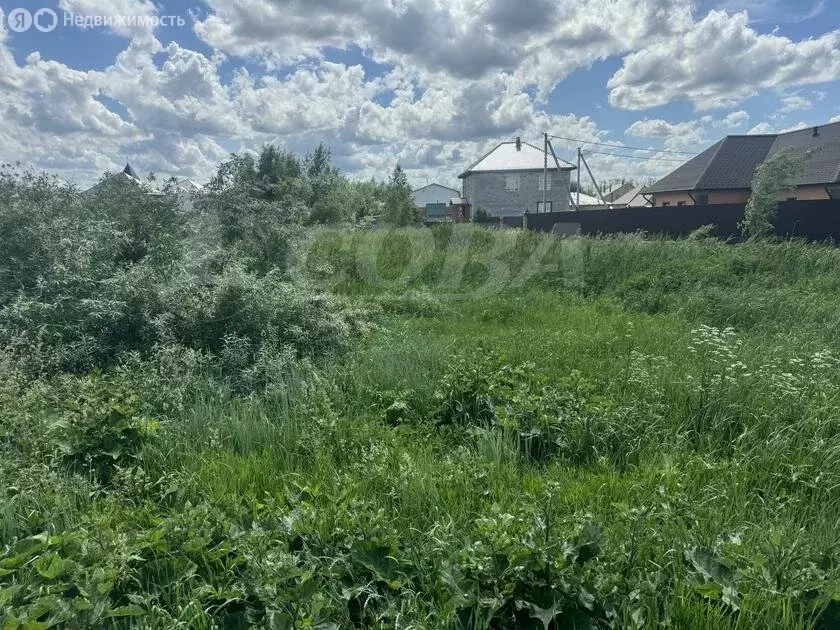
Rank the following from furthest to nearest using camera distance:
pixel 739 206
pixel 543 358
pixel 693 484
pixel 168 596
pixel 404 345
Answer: pixel 739 206 → pixel 404 345 → pixel 543 358 → pixel 693 484 → pixel 168 596

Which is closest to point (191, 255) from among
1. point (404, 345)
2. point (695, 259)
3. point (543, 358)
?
point (404, 345)

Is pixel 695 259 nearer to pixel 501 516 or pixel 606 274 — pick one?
pixel 606 274

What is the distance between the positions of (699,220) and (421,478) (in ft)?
51.7

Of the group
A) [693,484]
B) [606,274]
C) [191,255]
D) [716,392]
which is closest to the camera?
[693,484]


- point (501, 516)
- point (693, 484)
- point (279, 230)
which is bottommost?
point (693, 484)

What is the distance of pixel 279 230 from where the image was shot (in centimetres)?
787

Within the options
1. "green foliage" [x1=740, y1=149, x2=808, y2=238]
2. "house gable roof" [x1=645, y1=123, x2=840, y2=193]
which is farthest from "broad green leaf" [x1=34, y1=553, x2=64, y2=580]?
"house gable roof" [x1=645, y1=123, x2=840, y2=193]

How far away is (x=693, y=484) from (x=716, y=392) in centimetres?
116

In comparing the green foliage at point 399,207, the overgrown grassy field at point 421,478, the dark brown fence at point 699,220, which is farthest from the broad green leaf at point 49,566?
the green foliage at point 399,207

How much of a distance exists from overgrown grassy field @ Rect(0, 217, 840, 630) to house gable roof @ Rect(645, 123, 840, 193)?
83.5ft

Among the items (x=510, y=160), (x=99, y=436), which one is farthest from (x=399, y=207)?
(x=99, y=436)

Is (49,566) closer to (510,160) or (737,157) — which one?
(737,157)

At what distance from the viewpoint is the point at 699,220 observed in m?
15.5

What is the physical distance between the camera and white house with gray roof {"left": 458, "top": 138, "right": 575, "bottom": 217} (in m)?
43.2
